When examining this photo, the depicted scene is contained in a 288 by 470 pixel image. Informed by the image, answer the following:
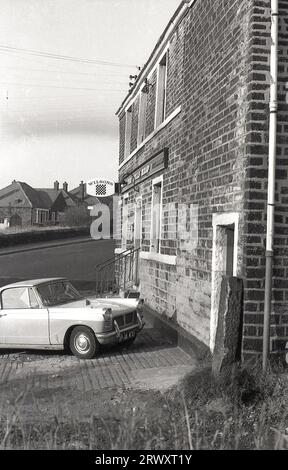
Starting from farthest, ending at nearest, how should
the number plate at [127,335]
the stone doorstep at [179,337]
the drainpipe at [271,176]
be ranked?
the number plate at [127,335] → the stone doorstep at [179,337] → the drainpipe at [271,176]

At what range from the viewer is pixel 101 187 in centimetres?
1959

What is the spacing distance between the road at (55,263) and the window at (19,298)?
13.8 m

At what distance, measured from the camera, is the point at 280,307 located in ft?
22.3

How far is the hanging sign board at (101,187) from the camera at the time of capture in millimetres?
18906

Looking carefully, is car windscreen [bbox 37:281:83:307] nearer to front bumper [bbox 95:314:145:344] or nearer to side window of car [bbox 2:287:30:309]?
side window of car [bbox 2:287:30:309]

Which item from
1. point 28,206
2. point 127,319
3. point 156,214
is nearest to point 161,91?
point 156,214

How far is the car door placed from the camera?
9.57 metres

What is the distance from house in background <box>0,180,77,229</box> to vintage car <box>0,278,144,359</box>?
56.1 m

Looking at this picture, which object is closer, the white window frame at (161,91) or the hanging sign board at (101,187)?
the white window frame at (161,91)

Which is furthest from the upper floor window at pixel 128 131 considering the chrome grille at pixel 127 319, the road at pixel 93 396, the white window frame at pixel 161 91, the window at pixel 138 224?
the chrome grille at pixel 127 319

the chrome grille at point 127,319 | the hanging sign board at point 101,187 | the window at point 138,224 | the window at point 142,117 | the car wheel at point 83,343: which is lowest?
the car wheel at point 83,343

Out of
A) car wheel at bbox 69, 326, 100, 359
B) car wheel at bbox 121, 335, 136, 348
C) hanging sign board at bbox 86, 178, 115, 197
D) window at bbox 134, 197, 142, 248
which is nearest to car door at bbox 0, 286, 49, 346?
car wheel at bbox 69, 326, 100, 359

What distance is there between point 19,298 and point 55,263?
17.7 m

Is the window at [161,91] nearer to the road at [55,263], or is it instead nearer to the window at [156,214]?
the window at [156,214]
